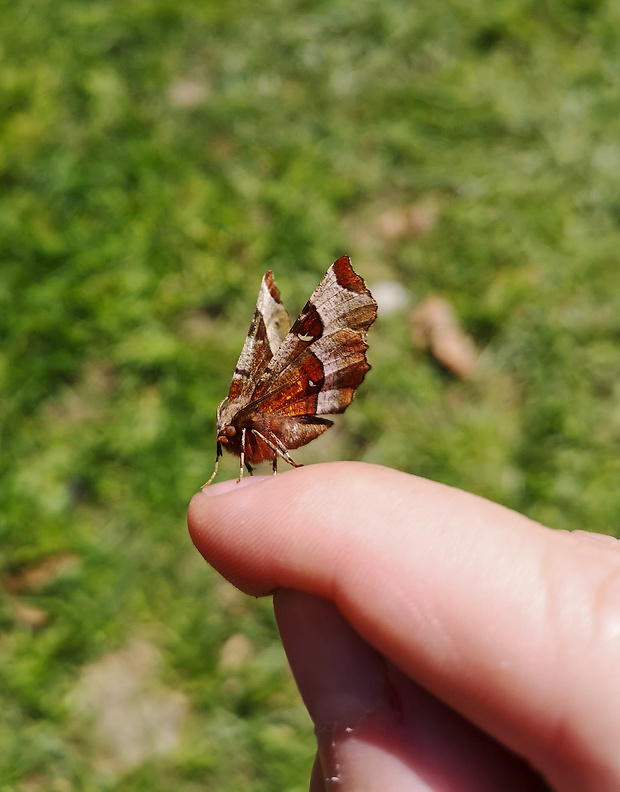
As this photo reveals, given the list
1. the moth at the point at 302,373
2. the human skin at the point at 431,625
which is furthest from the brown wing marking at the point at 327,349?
the human skin at the point at 431,625

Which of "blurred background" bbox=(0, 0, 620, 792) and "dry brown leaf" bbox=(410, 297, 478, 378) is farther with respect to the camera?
"dry brown leaf" bbox=(410, 297, 478, 378)

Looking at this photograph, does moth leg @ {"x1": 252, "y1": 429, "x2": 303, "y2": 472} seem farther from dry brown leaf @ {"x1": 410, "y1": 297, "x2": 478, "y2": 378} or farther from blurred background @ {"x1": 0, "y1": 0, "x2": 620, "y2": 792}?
dry brown leaf @ {"x1": 410, "y1": 297, "x2": 478, "y2": 378}

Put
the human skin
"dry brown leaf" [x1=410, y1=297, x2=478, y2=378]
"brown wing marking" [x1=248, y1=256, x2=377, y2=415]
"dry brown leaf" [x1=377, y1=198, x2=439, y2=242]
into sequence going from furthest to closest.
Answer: "dry brown leaf" [x1=377, y1=198, x2=439, y2=242]
"dry brown leaf" [x1=410, y1=297, x2=478, y2=378]
"brown wing marking" [x1=248, y1=256, x2=377, y2=415]
the human skin

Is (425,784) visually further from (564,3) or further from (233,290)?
(564,3)

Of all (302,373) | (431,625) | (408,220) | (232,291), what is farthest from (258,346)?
(408,220)

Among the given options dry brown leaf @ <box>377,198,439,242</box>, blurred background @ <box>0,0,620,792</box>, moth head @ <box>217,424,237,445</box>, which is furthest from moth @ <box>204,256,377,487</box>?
dry brown leaf @ <box>377,198,439,242</box>

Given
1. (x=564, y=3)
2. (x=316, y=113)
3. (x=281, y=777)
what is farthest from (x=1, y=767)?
(x=564, y=3)

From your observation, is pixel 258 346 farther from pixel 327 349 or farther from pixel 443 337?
pixel 443 337

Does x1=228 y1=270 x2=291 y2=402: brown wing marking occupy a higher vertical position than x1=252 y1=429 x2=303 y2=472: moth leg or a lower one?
higher
